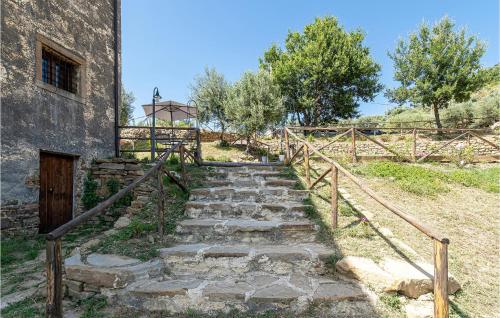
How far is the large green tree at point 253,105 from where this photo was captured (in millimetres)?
15891

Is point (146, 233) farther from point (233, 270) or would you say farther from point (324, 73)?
point (324, 73)

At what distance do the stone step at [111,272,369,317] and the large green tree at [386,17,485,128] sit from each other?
16096mm

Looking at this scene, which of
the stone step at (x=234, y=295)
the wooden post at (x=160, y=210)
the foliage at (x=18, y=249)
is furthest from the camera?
the foliage at (x=18, y=249)

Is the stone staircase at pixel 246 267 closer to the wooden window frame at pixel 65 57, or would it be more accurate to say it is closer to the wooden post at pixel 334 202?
the wooden post at pixel 334 202

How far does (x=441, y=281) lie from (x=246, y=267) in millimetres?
1911

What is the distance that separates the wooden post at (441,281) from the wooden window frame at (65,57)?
7.01 m

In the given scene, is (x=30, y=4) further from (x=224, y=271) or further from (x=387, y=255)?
(x=387, y=255)

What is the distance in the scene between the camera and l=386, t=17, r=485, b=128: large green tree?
49.0 ft

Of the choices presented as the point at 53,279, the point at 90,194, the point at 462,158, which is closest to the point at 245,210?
the point at 53,279

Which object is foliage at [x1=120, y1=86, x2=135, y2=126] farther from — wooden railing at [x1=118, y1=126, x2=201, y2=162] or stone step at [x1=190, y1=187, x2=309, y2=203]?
stone step at [x1=190, y1=187, x2=309, y2=203]

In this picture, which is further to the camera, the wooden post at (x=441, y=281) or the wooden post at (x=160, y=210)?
the wooden post at (x=160, y=210)

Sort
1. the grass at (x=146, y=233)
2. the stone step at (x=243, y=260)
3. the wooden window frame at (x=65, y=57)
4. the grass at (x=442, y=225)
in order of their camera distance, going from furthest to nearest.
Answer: the wooden window frame at (x=65, y=57) < the grass at (x=146, y=233) < the stone step at (x=243, y=260) < the grass at (x=442, y=225)

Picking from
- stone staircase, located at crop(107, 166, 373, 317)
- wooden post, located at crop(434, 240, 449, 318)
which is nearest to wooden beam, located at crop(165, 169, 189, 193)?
stone staircase, located at crop(107, 166, 373, 317)

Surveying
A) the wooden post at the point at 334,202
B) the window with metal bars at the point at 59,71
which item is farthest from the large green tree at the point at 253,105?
the wooden post at the point at 334,202
